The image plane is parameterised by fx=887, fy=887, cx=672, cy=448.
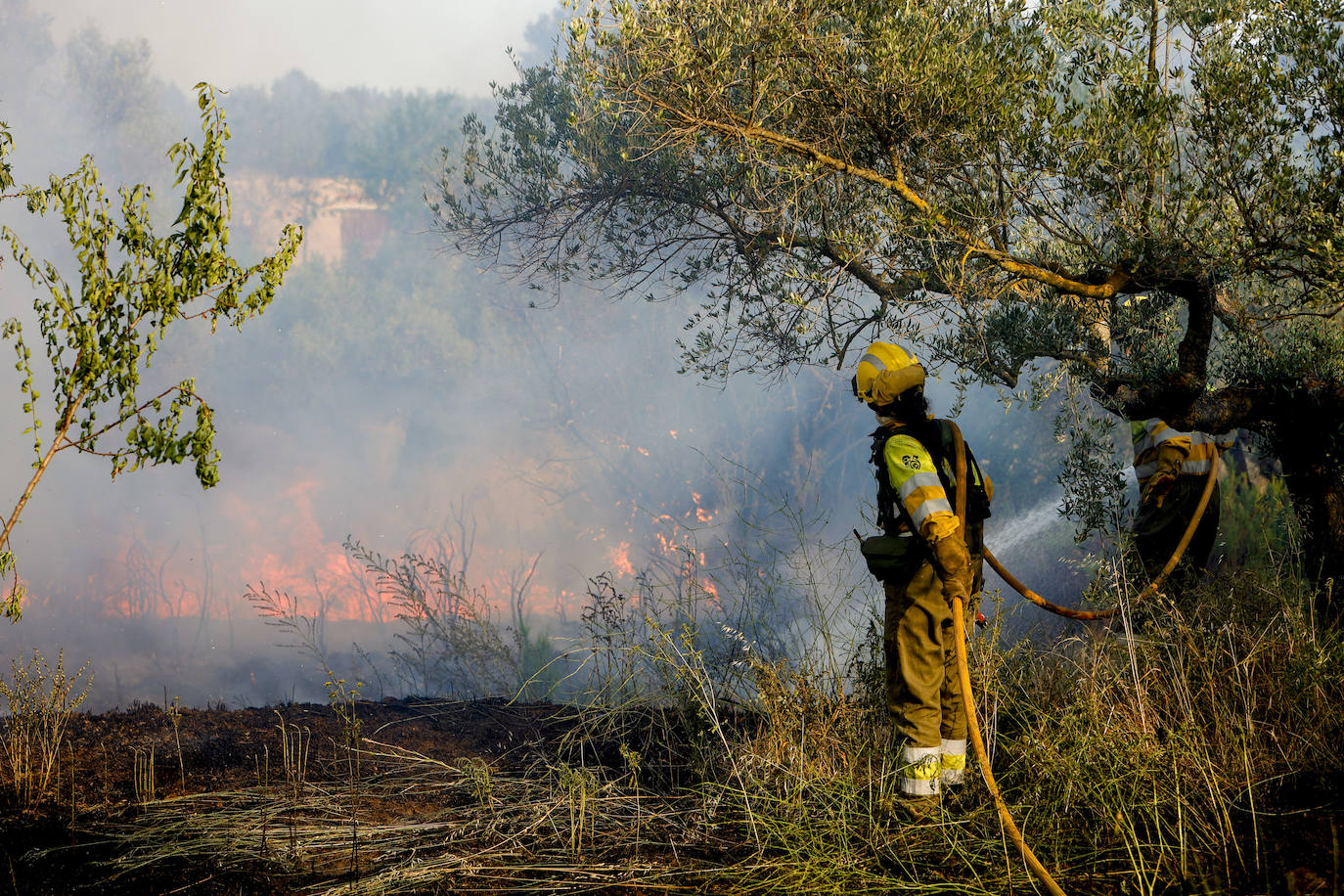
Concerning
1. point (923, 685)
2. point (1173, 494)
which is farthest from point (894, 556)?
point (1173, 494)

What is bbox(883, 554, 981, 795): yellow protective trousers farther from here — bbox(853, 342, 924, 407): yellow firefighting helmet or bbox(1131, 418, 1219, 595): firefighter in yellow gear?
bbox(1131, 418, 1219, 595): firefighter in yellow gear

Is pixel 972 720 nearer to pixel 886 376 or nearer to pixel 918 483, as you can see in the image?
pixel 918 483

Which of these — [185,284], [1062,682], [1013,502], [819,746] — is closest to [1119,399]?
[1062,682]

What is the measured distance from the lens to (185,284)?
3.86 meters

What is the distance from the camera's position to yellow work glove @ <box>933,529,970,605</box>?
417 centimetres

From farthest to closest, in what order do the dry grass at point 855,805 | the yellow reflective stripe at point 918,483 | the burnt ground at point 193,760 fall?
the yellow reflective stripe at point 918,483
the burnt ground at point 193,760
the dry grass at point 855,805

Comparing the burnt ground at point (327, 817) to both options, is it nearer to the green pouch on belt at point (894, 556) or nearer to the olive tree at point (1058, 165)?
the green pouch on belt at point (894, 556)

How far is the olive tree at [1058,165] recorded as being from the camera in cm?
475

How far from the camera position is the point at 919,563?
4457mm

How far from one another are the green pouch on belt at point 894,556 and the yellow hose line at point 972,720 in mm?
284

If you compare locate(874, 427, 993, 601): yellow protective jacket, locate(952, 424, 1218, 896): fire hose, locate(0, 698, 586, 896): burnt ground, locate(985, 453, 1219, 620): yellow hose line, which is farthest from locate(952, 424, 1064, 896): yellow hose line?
locate(0, 698, 586, 896): burnt ground

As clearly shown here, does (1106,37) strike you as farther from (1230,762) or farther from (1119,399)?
(1230,762)

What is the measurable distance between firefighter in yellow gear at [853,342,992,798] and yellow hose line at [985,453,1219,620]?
8.3 inches

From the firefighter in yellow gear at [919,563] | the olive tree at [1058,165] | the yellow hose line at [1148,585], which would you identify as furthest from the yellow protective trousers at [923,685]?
the olive tree at [1058,165]
